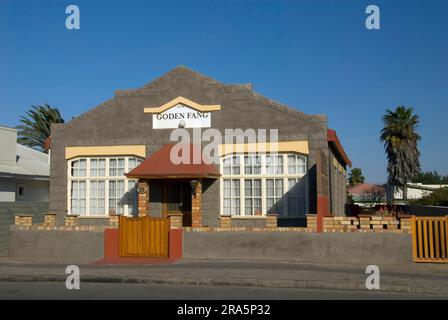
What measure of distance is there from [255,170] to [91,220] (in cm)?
658

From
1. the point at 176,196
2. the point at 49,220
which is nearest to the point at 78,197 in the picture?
the point at 49,220

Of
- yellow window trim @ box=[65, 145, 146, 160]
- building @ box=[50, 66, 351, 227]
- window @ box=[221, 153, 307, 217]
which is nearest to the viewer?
building @ box=[50, 66, 351, 227]

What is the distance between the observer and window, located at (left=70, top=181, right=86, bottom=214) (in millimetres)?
18375

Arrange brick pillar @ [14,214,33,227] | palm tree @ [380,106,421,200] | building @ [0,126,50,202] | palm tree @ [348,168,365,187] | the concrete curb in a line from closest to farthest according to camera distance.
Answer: the concrete curb → brick pillar @ [14,214,33,227] → building @ [0,126,50,202] → palm tree @ [380,106,421,200] → palm tree @ [348,168,365,187]

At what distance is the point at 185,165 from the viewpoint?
645 inches

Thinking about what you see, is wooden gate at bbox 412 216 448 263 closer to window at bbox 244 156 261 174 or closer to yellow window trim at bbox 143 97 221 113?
window at bbox 244 156 261 174

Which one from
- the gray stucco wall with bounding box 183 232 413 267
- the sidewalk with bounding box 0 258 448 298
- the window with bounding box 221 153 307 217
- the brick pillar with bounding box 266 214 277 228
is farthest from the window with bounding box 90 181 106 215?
the brick pillar with bounding box 266 214 277 228

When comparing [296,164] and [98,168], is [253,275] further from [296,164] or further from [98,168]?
[98,168]

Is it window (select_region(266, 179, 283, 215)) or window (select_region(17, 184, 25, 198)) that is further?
window (select_region(17, 184, 25, 198))

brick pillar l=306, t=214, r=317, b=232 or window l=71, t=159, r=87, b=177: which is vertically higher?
window l=71, t=159, r=87, b=177

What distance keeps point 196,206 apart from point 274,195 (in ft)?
9.08

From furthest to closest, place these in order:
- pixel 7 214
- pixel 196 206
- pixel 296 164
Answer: pixel 296 164 < pixel 196 206 < pixel 7 214
